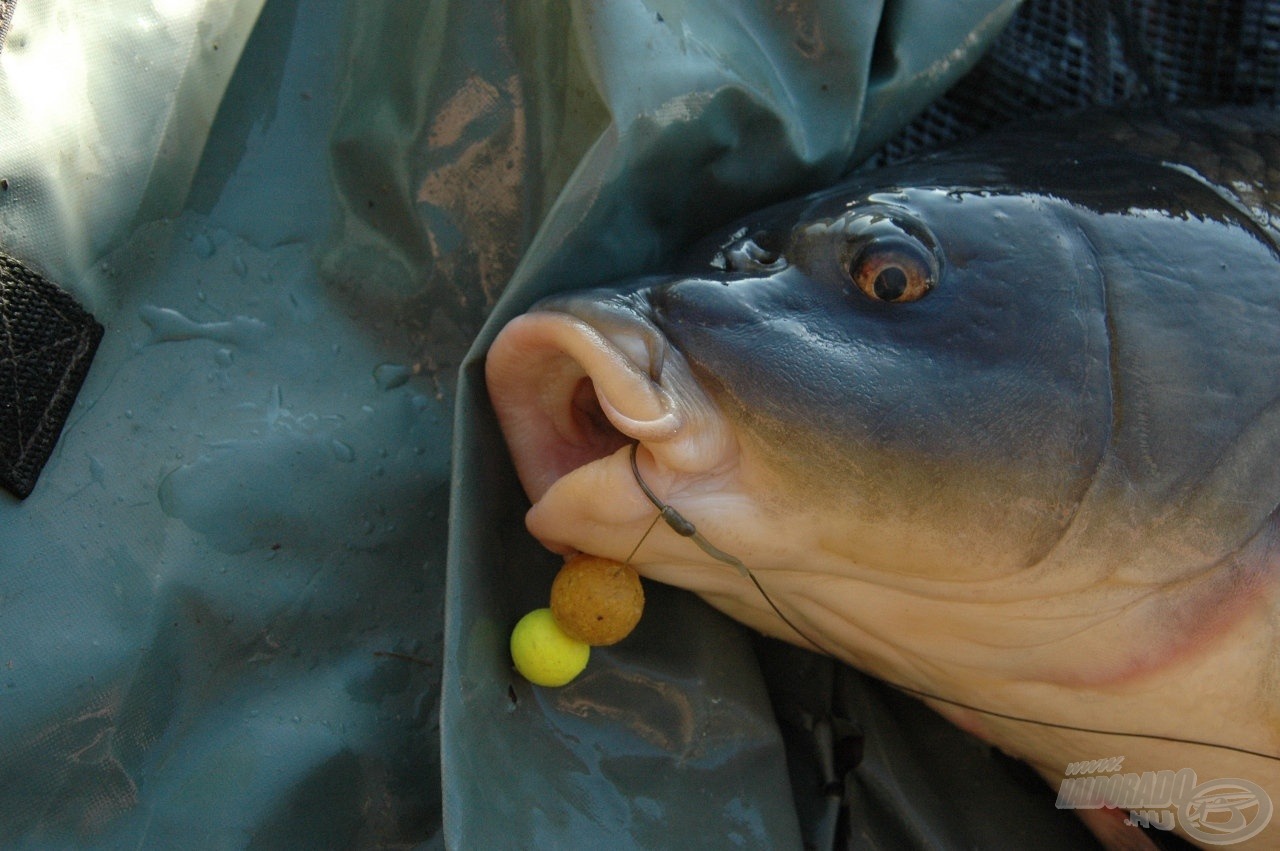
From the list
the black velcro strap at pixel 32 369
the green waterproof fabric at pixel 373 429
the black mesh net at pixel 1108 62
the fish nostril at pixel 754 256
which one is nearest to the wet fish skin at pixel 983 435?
the fish nostril at pixel 754 256

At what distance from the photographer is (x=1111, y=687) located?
174 centimetres

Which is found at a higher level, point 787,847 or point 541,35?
point 541,35

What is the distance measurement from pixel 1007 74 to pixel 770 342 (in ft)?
4.55

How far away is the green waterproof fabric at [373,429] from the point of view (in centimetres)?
173

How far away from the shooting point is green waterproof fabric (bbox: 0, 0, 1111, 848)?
A: 1727 mm

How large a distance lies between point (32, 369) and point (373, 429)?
55 centimetres

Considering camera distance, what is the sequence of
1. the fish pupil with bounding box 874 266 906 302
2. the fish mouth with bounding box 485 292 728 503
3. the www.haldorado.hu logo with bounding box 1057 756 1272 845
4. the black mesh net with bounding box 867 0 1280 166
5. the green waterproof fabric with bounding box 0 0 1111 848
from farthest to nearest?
the black mesh net with bounding box 867 0 1280 166
the www.haldorado.hu logo with bounding box 1057 756 1272 845
the green waterproof fabric with bounding box 0 0 1111 848
the fish pupil with bounding box 874 266 906 302
the fish mouth with bounding box 485 292 728 503

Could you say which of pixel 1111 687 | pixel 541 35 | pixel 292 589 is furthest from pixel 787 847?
pixel 541 35

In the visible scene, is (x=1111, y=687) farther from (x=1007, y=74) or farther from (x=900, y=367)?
(x=1007, y=74)

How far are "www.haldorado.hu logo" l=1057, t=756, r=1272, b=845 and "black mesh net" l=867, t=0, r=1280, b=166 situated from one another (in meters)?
1.40

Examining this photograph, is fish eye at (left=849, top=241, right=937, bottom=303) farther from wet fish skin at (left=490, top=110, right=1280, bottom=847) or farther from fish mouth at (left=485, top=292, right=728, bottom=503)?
fish mouth at (left=485, top=292, right=728, bottom=503)

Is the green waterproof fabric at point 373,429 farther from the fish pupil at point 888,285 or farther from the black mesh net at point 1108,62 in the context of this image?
the fish pupil at point 888,285

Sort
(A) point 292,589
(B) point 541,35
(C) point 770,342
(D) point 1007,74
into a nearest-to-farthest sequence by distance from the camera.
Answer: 1. (C) point 770,342
2. (A) point 292,589
3. (B) point 541,35
4. (D) point 1007,74

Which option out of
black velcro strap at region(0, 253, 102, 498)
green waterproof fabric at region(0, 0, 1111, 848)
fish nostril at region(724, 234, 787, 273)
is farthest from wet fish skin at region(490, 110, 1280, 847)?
black velcro strap at region(0, 253, 102, 498)
